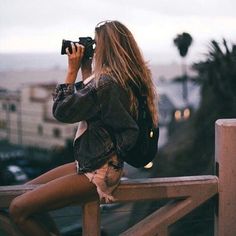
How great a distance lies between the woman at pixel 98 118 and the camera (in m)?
2.32

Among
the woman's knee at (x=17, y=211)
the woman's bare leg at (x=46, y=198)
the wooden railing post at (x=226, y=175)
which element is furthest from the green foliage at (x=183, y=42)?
the woman's knee at (x=17, y=211)

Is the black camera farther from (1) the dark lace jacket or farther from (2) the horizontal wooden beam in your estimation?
(2) the horizontal wooden beam

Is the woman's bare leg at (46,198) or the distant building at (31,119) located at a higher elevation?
the woman's bare leg at (46,198)

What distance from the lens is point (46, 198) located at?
92.7 inches

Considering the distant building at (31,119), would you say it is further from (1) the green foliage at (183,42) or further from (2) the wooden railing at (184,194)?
(2) the wooden railing at (184,194)

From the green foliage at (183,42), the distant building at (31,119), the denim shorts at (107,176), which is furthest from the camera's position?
the distant building at (31,119)

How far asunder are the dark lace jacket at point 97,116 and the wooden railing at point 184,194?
1.02 ft

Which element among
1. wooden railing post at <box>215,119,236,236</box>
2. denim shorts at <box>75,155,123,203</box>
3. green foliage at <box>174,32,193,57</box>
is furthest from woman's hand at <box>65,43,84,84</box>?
green foliage at <box>174,32,193,57</box>

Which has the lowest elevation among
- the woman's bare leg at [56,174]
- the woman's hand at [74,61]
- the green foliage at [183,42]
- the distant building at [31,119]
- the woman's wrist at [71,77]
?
the distant building at [31,119]

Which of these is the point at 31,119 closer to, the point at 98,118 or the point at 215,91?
the point at 215,91

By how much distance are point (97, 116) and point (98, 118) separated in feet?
0.04

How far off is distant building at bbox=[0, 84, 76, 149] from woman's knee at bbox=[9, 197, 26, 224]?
7595 centimetres

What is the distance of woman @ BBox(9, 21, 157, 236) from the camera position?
232cm

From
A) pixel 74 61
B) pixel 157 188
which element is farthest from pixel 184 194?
pixel 74 61
